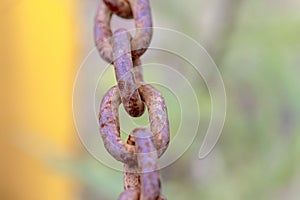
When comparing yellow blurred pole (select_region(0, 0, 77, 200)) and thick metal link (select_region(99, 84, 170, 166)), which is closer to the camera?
thick metal link (select_region(99, 84, 170, 166))

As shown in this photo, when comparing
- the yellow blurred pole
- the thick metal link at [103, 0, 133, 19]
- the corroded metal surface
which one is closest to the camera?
the corroded metal surface

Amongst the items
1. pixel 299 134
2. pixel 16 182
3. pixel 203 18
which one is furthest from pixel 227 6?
pixel 16 182

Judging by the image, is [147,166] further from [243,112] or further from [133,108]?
[243,112]

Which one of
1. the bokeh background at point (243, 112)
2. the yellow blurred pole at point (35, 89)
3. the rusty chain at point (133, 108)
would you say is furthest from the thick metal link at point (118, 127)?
the yellow blurred pole at point (35, 89)

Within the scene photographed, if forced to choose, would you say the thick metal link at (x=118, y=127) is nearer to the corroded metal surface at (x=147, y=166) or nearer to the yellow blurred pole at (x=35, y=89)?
the corroded metal surface at (x=147, y=166)

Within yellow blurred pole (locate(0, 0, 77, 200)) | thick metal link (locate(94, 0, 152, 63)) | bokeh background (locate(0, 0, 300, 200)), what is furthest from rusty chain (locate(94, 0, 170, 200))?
yellow blurred pole (locate(0, 0, 77, 200))

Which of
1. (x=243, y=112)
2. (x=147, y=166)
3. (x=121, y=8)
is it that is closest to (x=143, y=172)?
(x=147, y=166)

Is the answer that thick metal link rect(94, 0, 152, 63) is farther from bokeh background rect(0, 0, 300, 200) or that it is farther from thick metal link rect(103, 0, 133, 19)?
bokeh background rect(0, 0, 300, 200)
